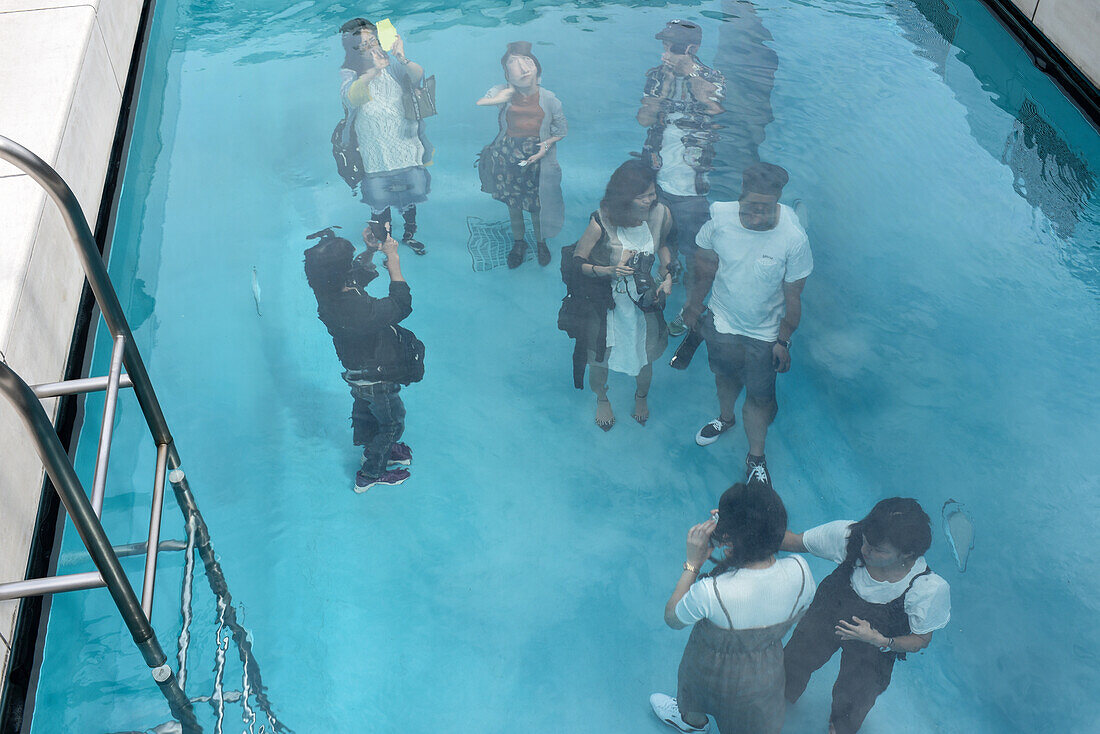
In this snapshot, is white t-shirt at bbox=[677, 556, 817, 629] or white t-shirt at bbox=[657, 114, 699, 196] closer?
white t-shirt at bbox=[677, 556, 817, 629]

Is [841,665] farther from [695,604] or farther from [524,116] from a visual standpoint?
[524,116]

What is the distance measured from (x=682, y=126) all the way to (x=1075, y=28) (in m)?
2.61

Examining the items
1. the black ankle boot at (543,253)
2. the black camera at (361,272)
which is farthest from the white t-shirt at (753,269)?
the black camera at (361,272)

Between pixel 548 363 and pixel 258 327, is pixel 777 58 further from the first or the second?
pixel 258 327

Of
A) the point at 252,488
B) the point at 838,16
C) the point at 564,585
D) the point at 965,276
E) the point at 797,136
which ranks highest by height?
the point at 838,16

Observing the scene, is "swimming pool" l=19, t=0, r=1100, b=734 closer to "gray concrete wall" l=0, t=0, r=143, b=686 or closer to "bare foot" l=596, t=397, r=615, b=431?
"bare foot" l=596, t=397, r=615, b=431

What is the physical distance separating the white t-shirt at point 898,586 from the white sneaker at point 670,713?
2.59ft

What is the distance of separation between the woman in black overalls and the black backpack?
347 cm

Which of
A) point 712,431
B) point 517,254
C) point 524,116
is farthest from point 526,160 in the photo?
point 712,431

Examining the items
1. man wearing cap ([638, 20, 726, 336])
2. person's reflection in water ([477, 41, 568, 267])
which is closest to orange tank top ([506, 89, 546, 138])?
person's reflection in water ([477, 41, 568, 267])

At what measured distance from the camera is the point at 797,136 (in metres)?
5.30

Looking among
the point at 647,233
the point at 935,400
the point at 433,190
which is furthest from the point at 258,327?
→ the point at 935,400

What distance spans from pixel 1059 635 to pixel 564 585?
2.03 metres

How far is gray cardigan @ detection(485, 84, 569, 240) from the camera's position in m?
5.01
